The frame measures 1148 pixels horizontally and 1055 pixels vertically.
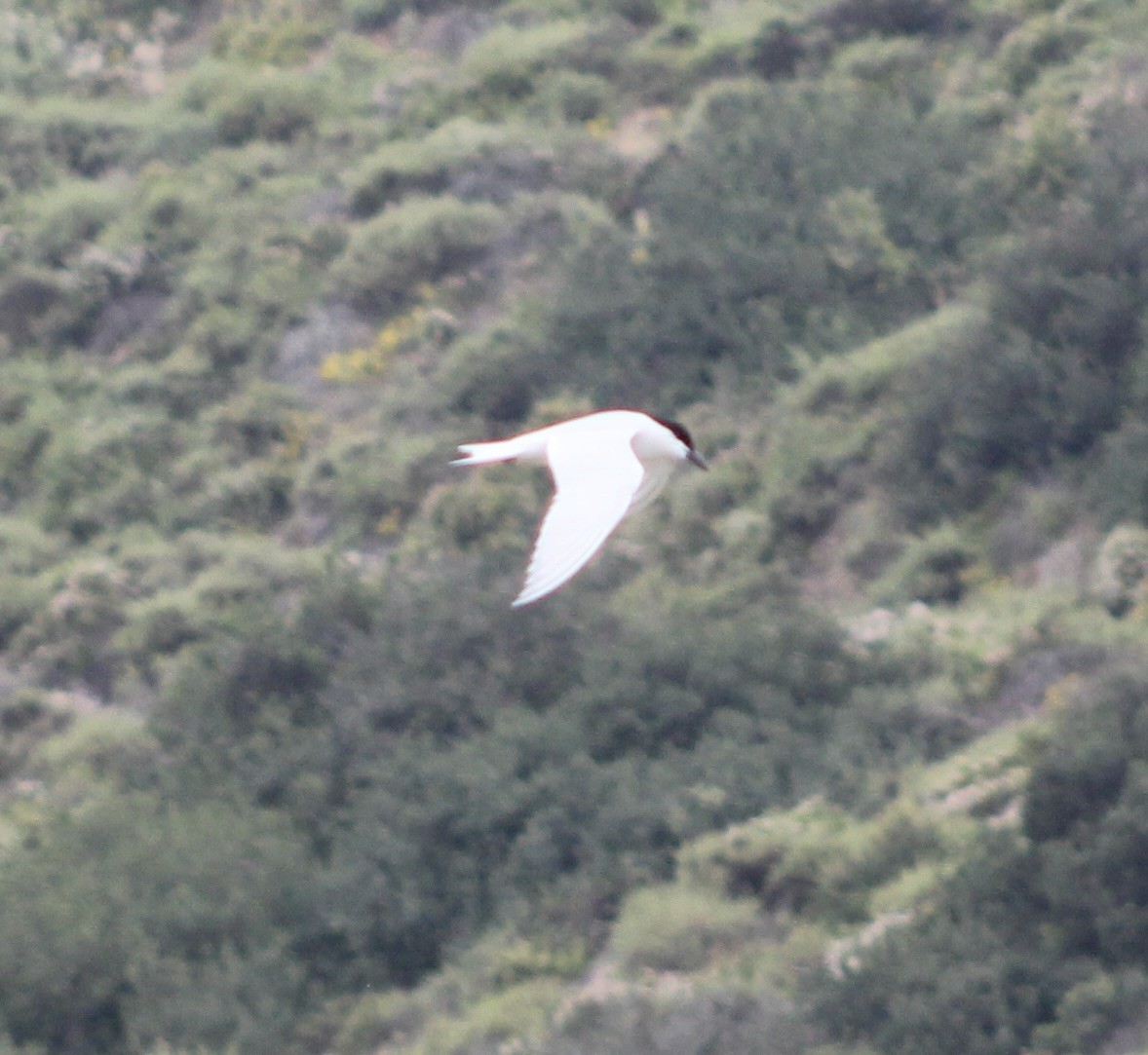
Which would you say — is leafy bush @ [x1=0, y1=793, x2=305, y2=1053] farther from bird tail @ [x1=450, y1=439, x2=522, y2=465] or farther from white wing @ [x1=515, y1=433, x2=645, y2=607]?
white wing @ [x1=515, y1=433, x2=645, y2=607]

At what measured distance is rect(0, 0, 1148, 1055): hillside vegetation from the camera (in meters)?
13.0

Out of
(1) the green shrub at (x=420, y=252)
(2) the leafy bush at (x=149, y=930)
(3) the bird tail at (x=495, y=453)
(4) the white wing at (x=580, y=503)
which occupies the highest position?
(4) the white wing at (x=580, y=503)

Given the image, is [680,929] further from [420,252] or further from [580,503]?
[420,252]

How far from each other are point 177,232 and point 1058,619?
54.5ft

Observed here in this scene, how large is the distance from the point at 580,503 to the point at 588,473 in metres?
0.30

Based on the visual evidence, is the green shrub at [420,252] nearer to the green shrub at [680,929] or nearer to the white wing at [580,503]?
the green shrub at [680,929]

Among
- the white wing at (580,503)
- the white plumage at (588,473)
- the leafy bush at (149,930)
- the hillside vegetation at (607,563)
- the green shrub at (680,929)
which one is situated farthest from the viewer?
the leafy bush at (149,930)

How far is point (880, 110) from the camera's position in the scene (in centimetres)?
2234

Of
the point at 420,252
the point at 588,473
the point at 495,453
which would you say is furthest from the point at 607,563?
the point at 588,473

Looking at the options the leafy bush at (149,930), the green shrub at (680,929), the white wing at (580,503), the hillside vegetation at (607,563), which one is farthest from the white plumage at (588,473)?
the leafy bush at (149,930)

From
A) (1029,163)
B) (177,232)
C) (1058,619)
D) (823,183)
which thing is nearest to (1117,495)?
(1058,619)

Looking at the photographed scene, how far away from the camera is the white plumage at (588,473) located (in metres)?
5.34

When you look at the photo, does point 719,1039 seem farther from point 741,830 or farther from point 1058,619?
point 1058,619

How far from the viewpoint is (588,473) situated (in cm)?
604
